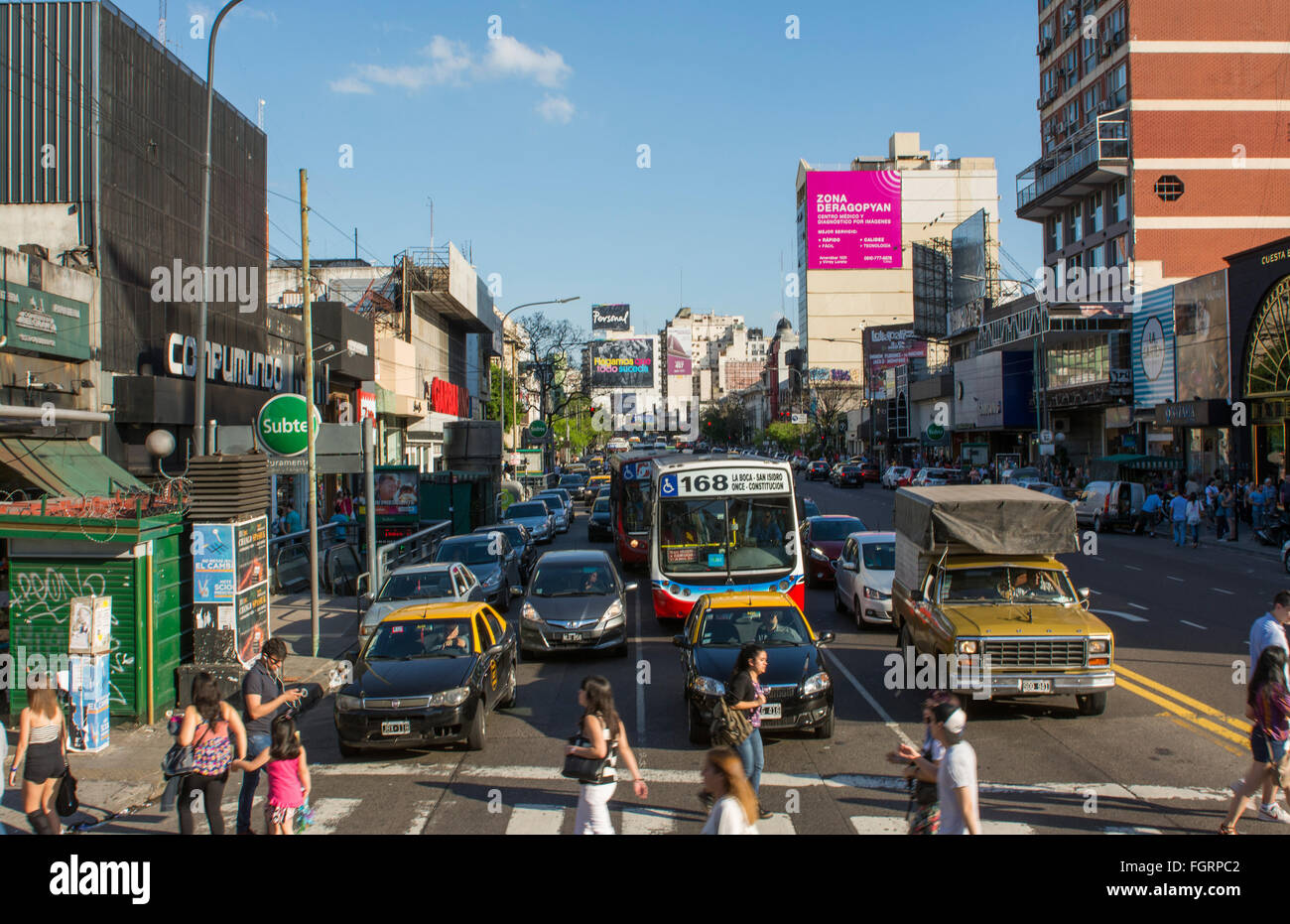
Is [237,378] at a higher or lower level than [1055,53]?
lower

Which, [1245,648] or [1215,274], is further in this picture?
[1215,274]

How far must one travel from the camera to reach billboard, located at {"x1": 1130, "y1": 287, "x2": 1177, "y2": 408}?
41719mm

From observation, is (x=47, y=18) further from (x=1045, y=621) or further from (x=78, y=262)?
(x=1045, y=621)

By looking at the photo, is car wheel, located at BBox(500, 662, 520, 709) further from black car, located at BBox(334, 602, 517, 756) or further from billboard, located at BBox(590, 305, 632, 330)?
billboard, located at BBox(590, 305, 632, 330)

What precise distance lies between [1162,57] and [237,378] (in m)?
48.7

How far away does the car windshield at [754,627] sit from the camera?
11562mm

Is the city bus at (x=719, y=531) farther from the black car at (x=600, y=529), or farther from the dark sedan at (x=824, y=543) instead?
the black car at (x=600, y=529)

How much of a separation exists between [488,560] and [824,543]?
25.8 feet

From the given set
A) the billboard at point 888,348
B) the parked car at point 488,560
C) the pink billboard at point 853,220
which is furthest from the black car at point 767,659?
the pink billboard at point 853,220

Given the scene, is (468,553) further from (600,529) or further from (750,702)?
(750,702)

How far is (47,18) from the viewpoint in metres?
21.6

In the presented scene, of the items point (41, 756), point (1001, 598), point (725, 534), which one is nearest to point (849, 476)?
point (725, 534)

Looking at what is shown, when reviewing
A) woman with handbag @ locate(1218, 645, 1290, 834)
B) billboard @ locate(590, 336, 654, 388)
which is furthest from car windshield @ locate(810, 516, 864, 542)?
billboard @ locate(590, 336, 654, 388)
